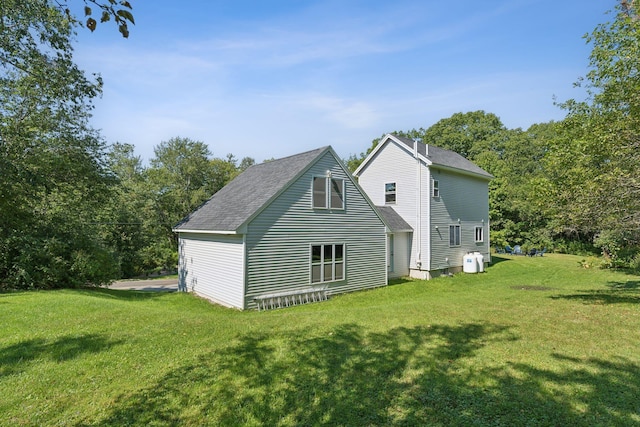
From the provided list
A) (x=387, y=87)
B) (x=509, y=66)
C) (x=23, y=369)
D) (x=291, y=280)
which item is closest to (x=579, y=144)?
(x=509, y=66)

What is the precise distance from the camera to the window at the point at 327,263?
13672 mm

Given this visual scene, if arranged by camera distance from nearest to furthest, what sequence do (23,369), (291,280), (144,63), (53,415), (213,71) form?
1. (53,415)
2. (23,369)
3. (144,63)
4. (213,71)
5. (291,280)

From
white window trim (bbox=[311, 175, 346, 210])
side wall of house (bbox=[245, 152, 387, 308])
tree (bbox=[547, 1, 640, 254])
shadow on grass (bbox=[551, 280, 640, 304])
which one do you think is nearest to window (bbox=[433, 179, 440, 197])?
side wall of house (bbox=[245, 152, 387, 308])

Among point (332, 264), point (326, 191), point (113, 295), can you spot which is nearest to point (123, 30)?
point (326, 191)

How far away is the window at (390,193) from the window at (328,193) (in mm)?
6777

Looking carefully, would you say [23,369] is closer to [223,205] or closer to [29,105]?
[223,205]

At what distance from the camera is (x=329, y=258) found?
558 inches

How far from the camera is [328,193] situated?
46.7ft

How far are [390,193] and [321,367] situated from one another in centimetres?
1639


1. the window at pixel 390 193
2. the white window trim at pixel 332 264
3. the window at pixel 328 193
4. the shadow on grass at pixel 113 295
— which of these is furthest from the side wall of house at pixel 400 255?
the shadow on grass at pixel 113 295

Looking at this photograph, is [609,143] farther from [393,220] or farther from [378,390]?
[393,220]

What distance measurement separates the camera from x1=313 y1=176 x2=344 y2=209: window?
547 inches

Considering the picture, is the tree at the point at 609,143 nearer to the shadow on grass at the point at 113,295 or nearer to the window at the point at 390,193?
the window at the point at 390,193

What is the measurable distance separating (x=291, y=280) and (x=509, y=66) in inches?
488
